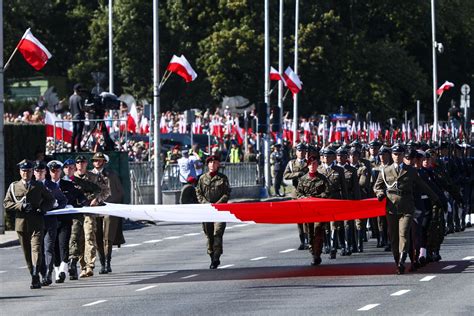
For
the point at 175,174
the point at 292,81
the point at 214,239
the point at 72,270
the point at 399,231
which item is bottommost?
the point at 72,270

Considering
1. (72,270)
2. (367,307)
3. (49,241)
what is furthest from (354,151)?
(367,307)

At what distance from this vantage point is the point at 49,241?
2278 centimetres

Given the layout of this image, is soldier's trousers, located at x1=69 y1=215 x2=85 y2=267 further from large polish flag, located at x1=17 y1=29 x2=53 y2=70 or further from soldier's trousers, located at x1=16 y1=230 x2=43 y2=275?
large polish flag, located at x1=17 y1=29 x2=53 y2=70

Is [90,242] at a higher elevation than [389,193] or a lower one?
lower

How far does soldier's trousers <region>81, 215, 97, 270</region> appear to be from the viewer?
24000 mm

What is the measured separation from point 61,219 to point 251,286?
11.1ft

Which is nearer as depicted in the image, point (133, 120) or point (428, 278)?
point (428, 278)

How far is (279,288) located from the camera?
21109 millimetres

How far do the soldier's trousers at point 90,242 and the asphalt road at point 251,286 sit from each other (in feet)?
0.89

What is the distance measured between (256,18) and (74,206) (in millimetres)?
50435

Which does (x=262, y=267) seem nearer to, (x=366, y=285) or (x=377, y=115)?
(x=366, y=285)

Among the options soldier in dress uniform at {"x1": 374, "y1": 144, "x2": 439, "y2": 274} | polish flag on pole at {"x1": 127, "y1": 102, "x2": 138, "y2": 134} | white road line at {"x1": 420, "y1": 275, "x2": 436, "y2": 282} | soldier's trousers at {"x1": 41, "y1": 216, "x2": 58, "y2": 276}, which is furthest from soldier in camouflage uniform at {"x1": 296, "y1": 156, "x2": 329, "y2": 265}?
polish flag on pole at {"x1": 127, "y1": 102, "x2": 138, "y2": 134}

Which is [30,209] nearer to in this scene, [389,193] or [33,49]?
[389,193]

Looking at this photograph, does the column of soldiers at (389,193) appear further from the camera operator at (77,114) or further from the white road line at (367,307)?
the camera operator at (77,114)
